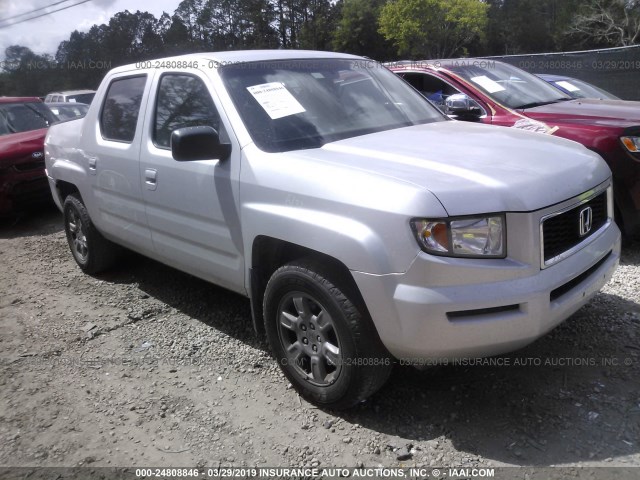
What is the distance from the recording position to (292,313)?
3154 mm

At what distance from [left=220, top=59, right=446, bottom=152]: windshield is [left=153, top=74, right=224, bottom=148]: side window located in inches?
7.9

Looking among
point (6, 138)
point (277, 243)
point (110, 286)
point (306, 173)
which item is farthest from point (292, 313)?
point (6, 138)

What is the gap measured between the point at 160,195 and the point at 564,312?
254cm

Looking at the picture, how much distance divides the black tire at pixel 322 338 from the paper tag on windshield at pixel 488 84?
3865 millimetres

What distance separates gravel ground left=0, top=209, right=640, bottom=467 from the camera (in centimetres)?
277

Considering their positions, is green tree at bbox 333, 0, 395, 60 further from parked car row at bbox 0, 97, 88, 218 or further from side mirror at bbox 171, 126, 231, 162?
side mirror at bbox 171, 126, 231, 162

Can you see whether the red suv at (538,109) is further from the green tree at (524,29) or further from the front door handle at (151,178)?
the green tree at (524,29)

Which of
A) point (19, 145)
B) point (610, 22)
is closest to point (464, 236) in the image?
point (19, 145)

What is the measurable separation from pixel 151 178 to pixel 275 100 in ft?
3.51

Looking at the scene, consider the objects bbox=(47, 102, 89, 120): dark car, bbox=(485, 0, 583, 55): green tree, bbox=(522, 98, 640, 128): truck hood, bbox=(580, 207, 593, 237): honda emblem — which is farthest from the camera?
bbox=(485, 0, 583, 55): green tree

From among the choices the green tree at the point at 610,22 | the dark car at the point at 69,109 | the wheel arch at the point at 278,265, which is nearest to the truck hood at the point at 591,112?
the wheel arch at the point at 278,265

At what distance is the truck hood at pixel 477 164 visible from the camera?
2547mm

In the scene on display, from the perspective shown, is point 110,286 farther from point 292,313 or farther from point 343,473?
point 343,473

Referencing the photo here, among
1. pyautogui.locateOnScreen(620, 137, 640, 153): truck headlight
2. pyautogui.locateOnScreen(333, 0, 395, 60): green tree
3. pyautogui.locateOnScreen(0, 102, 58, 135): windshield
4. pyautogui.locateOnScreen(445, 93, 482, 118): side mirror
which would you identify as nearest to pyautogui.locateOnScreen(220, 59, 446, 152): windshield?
pyautogui.locateOnScreen(445, 93, 482, 118): side mirror
